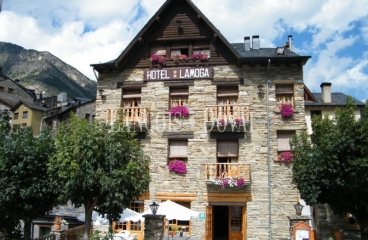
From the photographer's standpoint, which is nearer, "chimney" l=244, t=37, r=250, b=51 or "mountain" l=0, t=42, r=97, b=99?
"chimney" l=244, t=37, r=250, b=51

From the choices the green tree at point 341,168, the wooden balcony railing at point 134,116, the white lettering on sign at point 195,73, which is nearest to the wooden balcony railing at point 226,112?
the white lettering on sign at point 195,73

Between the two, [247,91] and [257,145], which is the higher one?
[247,91]

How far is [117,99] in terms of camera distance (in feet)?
70.5

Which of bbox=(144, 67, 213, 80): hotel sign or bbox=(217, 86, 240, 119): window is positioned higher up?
bbox=(144, 67, 213, 80): hotel sign

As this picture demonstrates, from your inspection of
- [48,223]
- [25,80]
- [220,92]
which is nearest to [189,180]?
[220,92]

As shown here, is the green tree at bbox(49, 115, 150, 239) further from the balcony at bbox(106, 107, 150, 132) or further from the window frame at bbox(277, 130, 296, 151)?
the window frame at bbox(277, 130, 296, 151)

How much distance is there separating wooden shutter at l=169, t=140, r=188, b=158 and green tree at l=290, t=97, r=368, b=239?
6.29m

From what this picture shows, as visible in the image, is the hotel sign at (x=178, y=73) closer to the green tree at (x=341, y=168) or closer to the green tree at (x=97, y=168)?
the green tree at (x=97, y=168)

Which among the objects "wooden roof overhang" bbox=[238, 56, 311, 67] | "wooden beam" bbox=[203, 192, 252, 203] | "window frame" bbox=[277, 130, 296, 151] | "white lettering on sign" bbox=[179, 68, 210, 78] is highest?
"wooden roof overhang" bbox=[238, 56, 311, 67]

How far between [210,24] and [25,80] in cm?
11104

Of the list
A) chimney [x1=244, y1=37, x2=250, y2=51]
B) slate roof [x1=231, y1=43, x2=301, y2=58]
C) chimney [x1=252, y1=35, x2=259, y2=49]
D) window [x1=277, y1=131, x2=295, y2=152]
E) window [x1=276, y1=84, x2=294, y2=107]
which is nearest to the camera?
window [x1=277, y1=131, x2=295, y2=152]

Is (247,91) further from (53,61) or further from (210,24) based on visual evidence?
(53,61)

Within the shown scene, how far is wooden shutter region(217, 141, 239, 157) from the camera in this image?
19969mm

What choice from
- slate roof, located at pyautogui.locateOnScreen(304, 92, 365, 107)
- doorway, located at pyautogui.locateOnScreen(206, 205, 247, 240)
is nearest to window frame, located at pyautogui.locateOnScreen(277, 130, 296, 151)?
doorway, located at pyautogui.locateOnScreen(206, 205, 247, 240)
